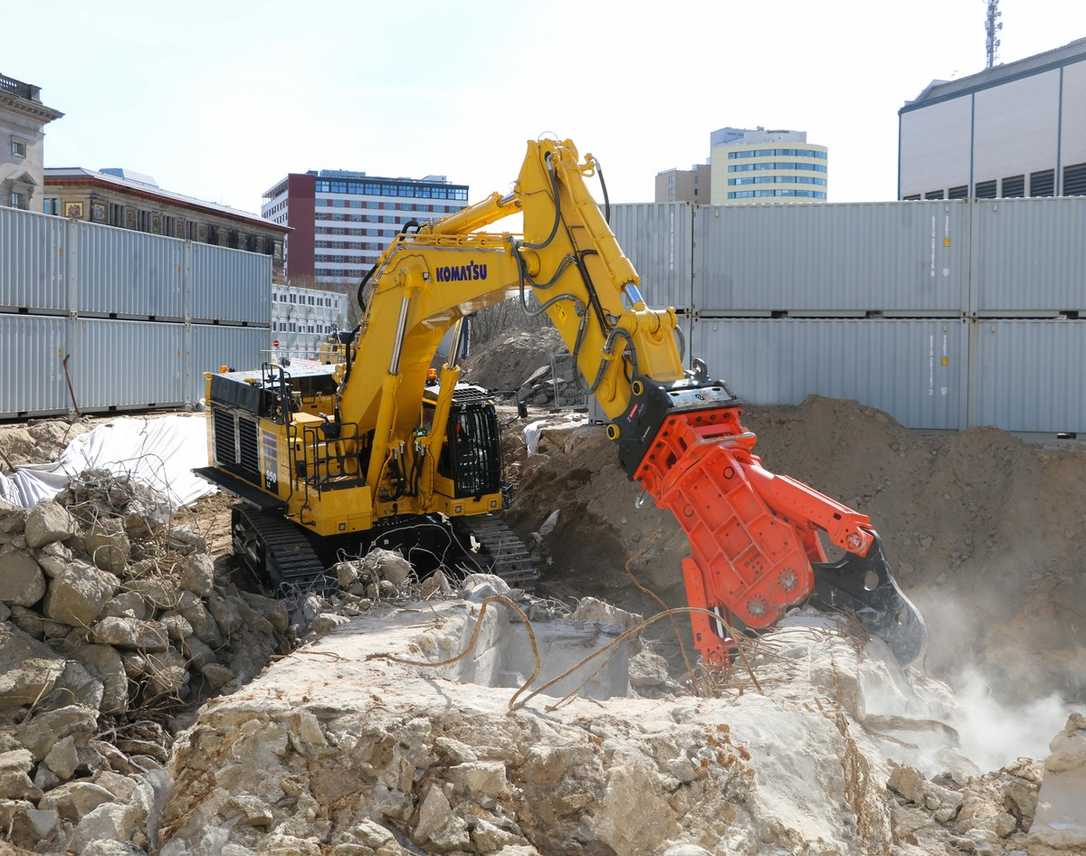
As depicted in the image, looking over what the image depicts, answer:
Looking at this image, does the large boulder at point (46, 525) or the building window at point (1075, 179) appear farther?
the building window at point (1075, 179)

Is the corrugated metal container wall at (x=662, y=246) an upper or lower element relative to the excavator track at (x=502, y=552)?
upper

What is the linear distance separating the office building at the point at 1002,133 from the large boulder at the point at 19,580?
85.5 feet

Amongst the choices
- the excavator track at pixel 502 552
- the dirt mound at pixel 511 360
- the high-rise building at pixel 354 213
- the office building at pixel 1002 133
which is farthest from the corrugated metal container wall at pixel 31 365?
the high-rise building at pixel 354 213

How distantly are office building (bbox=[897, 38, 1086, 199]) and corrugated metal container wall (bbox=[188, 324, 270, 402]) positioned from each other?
18502mm

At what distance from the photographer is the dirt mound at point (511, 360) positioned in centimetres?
3152

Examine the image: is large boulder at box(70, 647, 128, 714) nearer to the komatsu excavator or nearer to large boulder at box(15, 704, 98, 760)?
large boulder at box(15, 704, 98, 760)

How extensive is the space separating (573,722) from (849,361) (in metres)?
10.4

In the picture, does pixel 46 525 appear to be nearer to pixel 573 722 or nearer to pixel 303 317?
pixel 573 722

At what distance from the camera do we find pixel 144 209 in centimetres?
4869

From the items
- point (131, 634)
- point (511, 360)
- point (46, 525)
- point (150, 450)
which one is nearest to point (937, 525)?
A: point (131, 634)

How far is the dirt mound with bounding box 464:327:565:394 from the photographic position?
3152 centimetres

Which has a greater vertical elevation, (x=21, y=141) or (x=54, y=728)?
(x=21, y=141)

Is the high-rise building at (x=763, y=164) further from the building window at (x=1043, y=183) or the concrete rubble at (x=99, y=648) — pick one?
the concrete rubble at (x=99, y=648)

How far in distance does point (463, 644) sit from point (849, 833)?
3.45 m
